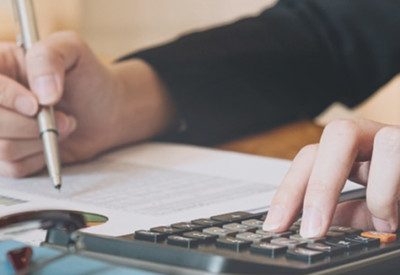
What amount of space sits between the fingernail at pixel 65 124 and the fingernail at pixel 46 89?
0.13ft

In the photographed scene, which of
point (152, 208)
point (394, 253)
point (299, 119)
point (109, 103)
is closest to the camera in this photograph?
point (394, 253)

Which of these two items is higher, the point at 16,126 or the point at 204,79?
the point at 204,79

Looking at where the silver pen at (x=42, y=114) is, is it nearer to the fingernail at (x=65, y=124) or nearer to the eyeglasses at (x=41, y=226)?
the fingernail at (x=65, y=124)

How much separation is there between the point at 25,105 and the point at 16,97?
0.01m

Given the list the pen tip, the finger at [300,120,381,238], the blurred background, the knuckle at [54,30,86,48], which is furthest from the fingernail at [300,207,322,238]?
the blurred background

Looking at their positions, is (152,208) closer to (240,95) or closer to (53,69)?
(53,69)

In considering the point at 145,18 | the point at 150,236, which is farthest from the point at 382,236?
the point at 145,18

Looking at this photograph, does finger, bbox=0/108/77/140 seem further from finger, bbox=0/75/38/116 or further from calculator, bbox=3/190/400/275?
calculator, bbox=3/190/400/275

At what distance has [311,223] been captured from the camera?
401mm

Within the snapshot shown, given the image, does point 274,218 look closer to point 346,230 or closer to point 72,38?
point 346,230

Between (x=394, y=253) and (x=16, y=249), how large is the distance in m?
0.20

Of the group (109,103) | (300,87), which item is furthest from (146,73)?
(300,87)

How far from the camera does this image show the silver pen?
0.66 m

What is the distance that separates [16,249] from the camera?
1.26 ft
